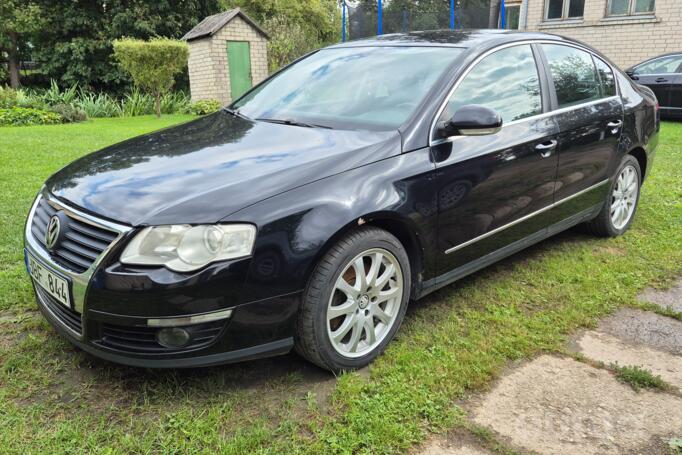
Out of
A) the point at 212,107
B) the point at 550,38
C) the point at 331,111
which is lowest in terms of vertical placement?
the point at 212,107

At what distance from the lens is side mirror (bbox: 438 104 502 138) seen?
2.80 meters

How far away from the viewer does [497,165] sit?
316 cm

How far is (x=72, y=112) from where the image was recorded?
1299cm

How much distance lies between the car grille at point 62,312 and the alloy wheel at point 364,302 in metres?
1.06

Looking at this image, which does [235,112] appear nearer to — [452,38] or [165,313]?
[452,38]

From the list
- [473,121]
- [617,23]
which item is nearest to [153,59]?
[617,23]

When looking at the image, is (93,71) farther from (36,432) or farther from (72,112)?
(36,432)

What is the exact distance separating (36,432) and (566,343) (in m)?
2.50

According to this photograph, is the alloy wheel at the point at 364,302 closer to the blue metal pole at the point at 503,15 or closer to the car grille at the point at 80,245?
the car grille at the point at 80,245

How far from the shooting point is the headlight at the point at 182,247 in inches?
85.3

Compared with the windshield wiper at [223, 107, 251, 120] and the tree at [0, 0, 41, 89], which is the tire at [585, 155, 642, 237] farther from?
the tree at [0, 0, 41, 89]

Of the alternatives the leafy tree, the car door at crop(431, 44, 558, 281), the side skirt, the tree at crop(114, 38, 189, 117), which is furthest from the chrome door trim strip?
the leafy tree

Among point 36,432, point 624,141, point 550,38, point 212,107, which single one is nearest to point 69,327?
point 36,432

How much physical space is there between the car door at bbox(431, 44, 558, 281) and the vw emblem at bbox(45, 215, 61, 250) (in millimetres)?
1778
